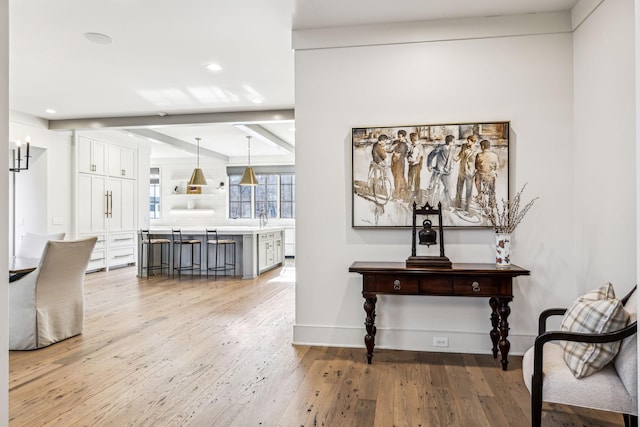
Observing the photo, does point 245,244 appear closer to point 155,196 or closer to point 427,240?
point 427,240

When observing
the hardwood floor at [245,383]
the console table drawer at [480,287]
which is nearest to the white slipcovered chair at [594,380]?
the hardwood floor at [245,383]

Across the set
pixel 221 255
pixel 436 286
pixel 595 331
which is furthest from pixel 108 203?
pixel 595 331

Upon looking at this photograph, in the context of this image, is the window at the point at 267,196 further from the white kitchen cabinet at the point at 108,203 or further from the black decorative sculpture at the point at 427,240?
the black decorative sculpture at the point at 427,240

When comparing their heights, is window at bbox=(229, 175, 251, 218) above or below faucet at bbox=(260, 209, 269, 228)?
above

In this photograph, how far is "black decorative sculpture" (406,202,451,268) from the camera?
3.13 metres

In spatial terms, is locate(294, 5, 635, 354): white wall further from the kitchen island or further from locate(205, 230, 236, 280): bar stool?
locate(205, 230, 236, 280): bar stool

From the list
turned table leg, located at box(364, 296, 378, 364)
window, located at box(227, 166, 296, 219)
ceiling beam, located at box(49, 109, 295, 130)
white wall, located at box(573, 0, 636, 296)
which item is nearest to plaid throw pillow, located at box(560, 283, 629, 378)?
white wall, located at box(573, 0, 636, 296)

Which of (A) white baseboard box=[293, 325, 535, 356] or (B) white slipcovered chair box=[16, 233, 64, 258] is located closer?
(A) white baseboard box=[293, 325, 535, 356]

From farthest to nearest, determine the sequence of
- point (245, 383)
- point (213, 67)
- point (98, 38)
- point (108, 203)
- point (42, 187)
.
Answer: point (108, 203), point (42, 187), point (213, 67), point (98, 38), point (245, 383)

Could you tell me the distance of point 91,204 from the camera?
785 centimetres

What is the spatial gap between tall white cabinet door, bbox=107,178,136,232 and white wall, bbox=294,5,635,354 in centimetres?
601

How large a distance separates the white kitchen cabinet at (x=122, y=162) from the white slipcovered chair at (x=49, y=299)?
4.98 meters

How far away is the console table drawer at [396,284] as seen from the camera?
3.10m

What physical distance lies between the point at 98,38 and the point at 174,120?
2812 mm
